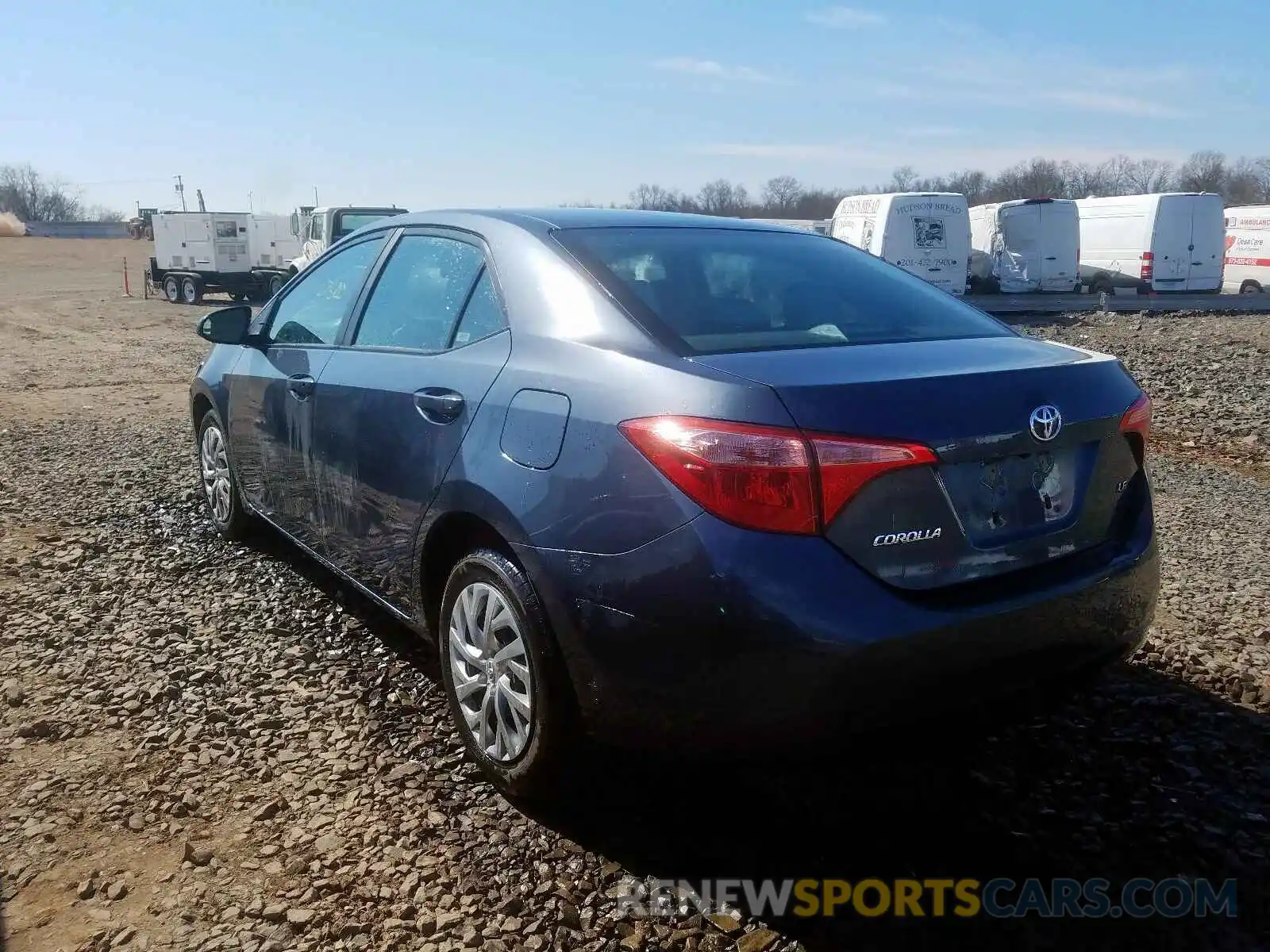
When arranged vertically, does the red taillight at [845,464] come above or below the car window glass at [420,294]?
below

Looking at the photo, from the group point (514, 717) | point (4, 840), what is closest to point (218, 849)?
point (4, 840)

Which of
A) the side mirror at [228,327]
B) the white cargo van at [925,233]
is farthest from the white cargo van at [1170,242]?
the side mirror at [228,327]

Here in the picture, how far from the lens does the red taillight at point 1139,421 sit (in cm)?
267

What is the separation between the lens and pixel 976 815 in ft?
9.19

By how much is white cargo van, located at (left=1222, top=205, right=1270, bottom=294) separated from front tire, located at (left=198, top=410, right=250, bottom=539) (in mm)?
30053

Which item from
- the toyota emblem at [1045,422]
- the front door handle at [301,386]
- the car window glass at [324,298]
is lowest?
Result: the front door handle at [301,386]

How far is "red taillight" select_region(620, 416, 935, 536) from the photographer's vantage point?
2188mm

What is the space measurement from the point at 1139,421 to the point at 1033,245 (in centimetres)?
2645

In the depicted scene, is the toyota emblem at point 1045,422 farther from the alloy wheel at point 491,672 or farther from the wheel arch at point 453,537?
the alloy wheel at point 491,672

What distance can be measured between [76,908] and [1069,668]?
2.51 metres

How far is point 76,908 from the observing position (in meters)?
2.47

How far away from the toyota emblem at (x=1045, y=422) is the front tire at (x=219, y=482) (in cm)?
382

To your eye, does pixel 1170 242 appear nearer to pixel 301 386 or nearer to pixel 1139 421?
pixel 1139 421

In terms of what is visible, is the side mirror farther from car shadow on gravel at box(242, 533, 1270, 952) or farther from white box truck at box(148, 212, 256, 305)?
white box truck at box(148, 212, 256, 305)
